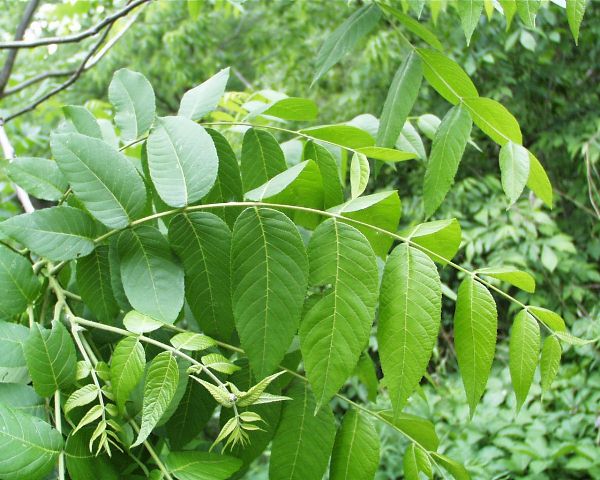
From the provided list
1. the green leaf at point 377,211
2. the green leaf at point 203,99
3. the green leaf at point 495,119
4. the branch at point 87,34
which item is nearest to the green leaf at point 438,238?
the green leaf at point 377,211

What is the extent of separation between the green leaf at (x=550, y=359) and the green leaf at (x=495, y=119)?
0.60ft

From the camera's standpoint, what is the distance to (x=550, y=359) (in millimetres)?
495

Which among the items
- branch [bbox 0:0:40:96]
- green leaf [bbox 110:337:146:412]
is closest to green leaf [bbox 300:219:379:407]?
green leaf [bbox 110:337:146:412]

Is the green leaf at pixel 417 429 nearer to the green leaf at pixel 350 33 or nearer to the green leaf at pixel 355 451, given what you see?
the green leaf at pixel 355 451

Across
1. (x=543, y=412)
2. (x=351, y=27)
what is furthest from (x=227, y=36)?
(x=351, y=27)

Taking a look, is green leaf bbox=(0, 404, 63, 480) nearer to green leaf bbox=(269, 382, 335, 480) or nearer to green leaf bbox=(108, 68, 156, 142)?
green leaf bbox=(269, 382, 335, 480)

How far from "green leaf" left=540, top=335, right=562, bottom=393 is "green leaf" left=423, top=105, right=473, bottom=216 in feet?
0.48

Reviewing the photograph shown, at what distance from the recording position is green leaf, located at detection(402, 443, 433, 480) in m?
0.51

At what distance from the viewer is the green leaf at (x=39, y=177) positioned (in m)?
0.53

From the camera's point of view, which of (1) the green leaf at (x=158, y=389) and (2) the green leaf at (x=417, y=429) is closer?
(1) the green leaf at (x=158, y=389)

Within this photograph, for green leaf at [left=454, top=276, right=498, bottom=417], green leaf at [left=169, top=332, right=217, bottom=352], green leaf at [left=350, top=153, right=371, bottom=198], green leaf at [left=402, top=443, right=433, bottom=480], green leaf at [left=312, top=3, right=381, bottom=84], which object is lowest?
green leaf at [left=402, top=443, right=433, bottom=480]

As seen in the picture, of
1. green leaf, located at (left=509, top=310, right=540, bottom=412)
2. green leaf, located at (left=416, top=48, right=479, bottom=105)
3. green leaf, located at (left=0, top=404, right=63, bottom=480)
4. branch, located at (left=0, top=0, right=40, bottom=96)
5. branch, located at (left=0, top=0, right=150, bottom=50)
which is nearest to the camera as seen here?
green leaf, located at (left=0, top=404, right=63, bottom=480)

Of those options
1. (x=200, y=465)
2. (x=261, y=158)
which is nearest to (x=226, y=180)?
(x=261, y=158)

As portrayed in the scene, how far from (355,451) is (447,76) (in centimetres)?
36
